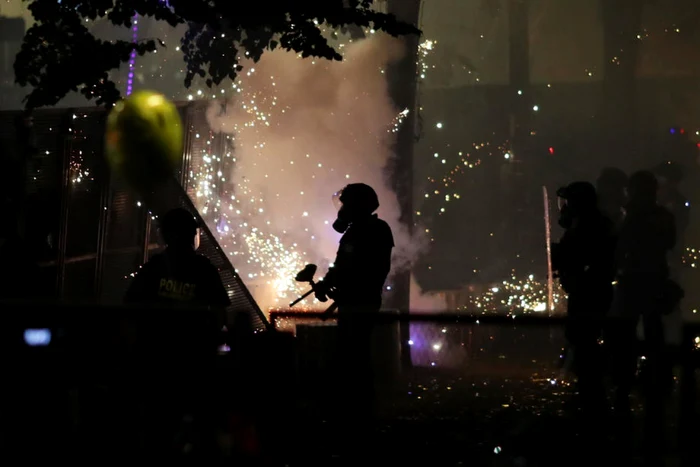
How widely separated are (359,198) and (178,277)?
1.33 metres

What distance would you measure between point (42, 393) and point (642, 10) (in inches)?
759

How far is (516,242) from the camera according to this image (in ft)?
70.1

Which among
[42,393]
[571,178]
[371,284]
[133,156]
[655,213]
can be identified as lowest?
[42,393]

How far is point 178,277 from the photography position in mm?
5336

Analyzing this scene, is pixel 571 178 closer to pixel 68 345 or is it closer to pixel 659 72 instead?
pixel 659 72

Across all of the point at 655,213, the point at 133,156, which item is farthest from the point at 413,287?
the point at 655,213

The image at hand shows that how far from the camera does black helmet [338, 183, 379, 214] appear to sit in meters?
5.63

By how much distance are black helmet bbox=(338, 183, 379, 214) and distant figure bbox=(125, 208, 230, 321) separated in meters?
1.03

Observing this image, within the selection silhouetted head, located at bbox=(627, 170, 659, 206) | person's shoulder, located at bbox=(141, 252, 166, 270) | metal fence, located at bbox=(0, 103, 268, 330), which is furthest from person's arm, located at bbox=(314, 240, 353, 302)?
silhouetted head, located at bbox=(627, 170, 659, 206)

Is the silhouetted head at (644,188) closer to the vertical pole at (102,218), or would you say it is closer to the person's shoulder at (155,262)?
the person's shoulder at (155,262)

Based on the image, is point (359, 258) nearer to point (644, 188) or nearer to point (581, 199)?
point (581, 199)

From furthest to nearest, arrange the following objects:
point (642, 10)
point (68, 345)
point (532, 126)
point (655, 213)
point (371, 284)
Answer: point (532, 126) < point (642, 10) < point (655, 213) < point (371, 284) < point (68, 345)

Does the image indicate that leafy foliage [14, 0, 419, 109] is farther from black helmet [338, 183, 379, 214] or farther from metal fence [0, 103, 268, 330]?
black helmet [338, 183, 379, 214]

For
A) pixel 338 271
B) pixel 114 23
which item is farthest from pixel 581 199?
pixel 114 23
